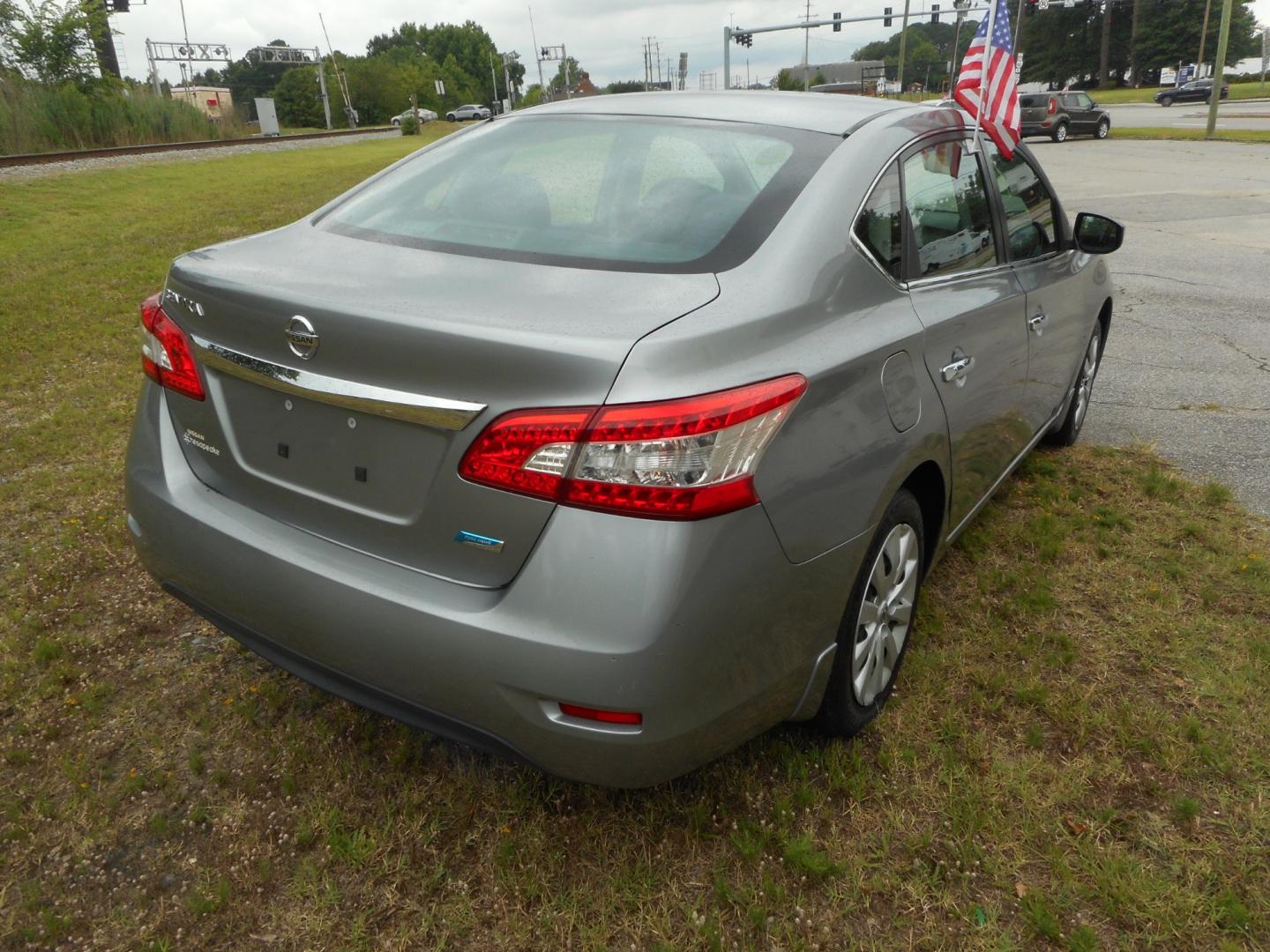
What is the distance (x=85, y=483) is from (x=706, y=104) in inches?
131

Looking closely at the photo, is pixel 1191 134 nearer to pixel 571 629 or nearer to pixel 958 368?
pixel 958 368

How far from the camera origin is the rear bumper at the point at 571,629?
1.82 m

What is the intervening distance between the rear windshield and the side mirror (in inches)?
77.3

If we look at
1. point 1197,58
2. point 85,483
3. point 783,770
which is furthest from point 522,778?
point 1197,58

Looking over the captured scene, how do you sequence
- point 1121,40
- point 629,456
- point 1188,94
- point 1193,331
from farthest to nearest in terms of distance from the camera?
1. point 1121,40
2. point 1188,94
3. point 1193,331
4. point 629,456

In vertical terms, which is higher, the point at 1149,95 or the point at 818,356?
the point at 818,356

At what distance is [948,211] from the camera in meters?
3.02

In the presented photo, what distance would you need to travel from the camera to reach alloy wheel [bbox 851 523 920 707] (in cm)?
256

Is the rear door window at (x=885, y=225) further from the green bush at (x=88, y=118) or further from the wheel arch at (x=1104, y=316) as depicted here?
the green bush at (x=88, y=118)

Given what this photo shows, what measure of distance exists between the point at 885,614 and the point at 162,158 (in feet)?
69.9

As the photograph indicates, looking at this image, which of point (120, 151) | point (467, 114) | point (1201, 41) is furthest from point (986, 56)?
point (1201, 41)

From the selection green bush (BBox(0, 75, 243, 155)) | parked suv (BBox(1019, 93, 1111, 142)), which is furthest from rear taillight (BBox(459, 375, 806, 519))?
parked suv (BBox(1019, 93, 1111, 142))

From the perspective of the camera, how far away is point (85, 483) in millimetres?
4496

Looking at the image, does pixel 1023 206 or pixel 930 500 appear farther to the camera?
pixel 1023 206
